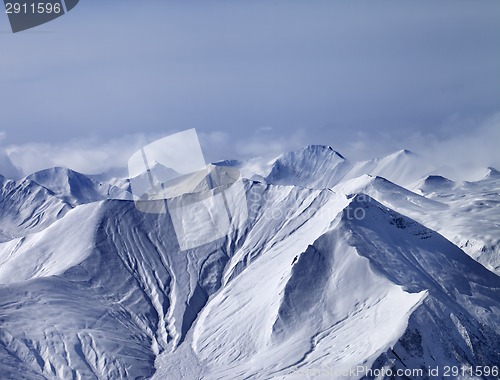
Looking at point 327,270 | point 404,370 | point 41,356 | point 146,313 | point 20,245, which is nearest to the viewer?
point 404,370

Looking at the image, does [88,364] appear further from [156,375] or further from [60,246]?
[60,246]

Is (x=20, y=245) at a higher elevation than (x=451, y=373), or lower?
lower

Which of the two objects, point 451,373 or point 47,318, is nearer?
point 451,373

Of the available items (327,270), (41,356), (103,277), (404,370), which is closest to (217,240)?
(103,277)

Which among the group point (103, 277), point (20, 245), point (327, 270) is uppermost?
point (327, 270)

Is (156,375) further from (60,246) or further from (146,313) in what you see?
(60,246)

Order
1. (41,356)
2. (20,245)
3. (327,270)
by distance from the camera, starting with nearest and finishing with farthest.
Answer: (41,356) < (327,270) < (20,245)
